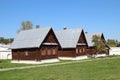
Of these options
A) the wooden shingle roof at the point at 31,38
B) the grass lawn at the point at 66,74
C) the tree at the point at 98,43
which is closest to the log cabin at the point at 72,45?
the tree at the point at 98,43

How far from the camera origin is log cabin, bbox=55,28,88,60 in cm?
5166

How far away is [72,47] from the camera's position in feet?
168

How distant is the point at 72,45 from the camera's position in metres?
51.4

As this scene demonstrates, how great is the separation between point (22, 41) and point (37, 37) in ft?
14.0

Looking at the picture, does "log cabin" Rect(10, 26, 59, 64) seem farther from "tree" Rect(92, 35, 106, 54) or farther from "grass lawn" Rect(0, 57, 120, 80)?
"grass lawn" Rect(0, 57, 120, 80)

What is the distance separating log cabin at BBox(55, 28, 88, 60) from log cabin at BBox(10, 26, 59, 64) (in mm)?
6531

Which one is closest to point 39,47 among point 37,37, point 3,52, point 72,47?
point 37,37

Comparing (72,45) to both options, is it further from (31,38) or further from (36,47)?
(36,47)

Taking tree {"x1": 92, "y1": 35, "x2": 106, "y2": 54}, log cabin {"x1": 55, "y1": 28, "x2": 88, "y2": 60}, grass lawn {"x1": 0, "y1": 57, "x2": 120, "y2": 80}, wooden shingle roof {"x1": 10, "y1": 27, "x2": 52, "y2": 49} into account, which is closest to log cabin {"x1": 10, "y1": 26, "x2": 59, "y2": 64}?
wooden shingle roof {"x1": 10, "y1": 27, "x2": 52, "y2": 49}

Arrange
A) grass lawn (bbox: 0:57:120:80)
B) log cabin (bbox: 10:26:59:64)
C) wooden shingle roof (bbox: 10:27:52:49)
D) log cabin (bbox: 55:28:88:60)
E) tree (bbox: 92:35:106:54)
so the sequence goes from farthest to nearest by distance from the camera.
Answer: tree (bbox: 92:35:106:54) → log cabin (bbox: 55:28:88:60) → wooden shingle roof (bbox: 10:27:52:49) → log cabin (bbox: 10:26:59:64) → grass lawn (bbox: 0:57:120:80)

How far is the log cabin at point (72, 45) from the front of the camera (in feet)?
169

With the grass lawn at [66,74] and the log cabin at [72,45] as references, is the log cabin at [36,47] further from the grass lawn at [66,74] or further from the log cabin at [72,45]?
the grass lawn at [66,74]

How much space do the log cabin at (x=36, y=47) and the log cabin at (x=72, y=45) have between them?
257 inches

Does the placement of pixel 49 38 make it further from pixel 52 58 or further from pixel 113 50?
pixel 113 50
